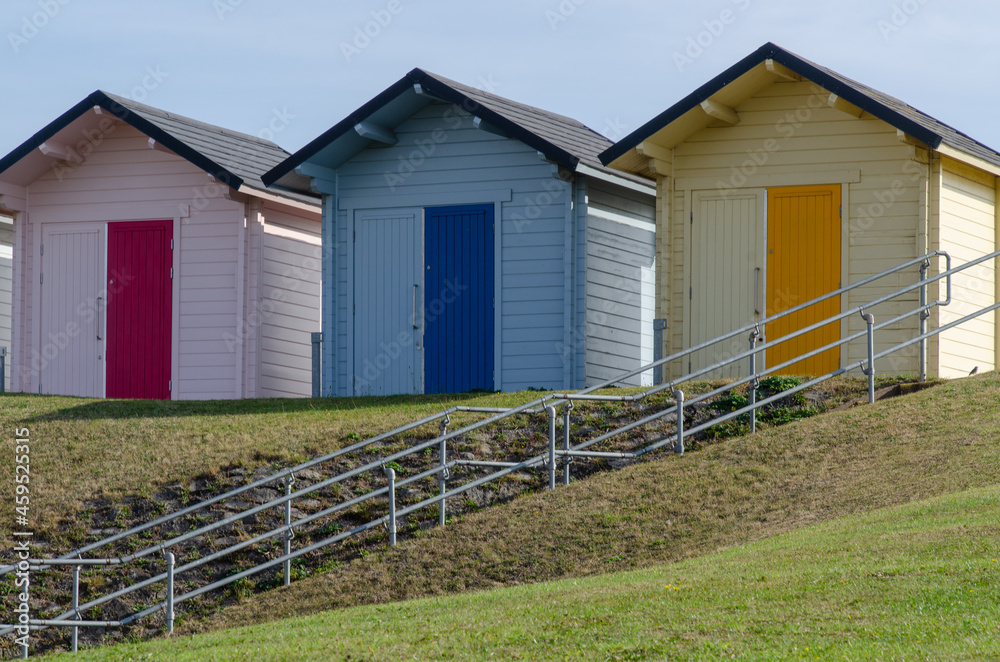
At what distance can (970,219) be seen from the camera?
17516 millimetres

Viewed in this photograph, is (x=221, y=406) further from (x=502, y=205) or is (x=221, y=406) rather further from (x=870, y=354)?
(x=870, y=354)

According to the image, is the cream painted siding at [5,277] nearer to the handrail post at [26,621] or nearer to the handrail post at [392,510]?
the handrail post at [26,621]

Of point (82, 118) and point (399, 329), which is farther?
point (82, 118)

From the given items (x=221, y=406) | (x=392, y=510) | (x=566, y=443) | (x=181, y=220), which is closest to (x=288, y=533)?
(x=392, y=510)

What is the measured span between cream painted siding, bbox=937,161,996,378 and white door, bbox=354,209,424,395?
7013 mm

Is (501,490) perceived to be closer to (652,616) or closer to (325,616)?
(325,616)

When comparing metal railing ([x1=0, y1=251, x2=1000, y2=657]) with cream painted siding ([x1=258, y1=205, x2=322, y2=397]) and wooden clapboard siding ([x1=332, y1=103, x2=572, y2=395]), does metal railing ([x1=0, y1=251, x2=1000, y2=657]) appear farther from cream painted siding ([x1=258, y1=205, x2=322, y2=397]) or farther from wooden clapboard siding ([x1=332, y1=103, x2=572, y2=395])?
cream painted siding ([x1=258, y1=205, x2=322, y2=397])

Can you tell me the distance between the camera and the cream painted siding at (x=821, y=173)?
55.7ft

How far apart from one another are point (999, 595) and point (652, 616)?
2046mm

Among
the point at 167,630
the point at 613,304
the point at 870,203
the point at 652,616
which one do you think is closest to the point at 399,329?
the point at 613,304

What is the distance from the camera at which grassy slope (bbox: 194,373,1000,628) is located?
11648 mm

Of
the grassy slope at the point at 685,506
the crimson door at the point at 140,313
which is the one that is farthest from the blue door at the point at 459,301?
the grassy slope at the point at 685,506

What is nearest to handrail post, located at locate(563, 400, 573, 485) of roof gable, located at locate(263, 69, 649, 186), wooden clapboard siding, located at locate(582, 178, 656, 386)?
wooden clapboard siding, located at locate(582, 178, 656, 386)

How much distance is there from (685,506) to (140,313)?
1091 cm
